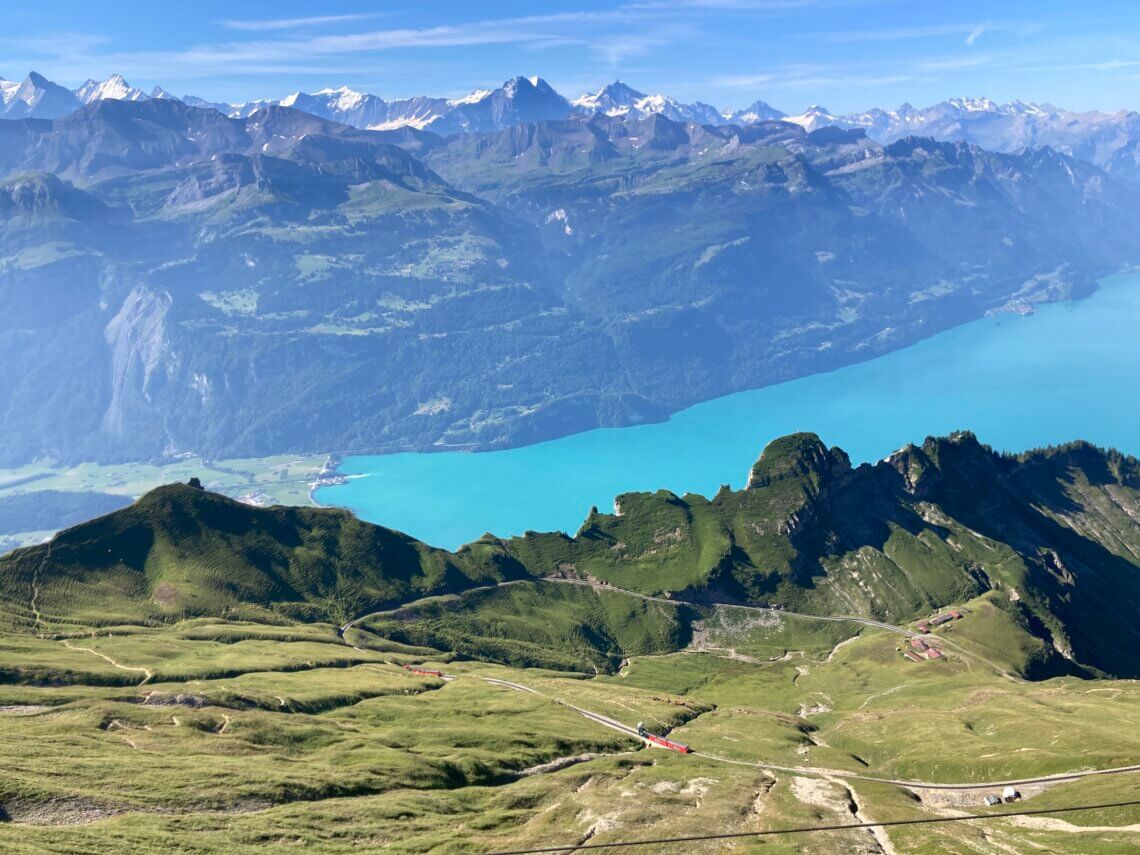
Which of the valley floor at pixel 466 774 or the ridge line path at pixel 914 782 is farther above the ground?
the valley floor at pixel 466 774

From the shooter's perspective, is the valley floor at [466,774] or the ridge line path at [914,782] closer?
the valley floor at [466,774]

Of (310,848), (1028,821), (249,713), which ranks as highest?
(249,713)

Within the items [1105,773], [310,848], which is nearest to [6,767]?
[310,848]

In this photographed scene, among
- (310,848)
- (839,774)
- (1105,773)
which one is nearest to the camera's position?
(310,848)

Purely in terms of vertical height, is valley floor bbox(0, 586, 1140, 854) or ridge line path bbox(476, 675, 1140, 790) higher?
valley floor bbox(0, 586, 1140, 854)

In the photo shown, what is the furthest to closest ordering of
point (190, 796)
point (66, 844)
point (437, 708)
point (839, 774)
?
point (437, 708), point (839, 774), point (190, 796), point (66, 844)

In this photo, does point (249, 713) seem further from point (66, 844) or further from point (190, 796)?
point (66, 844)

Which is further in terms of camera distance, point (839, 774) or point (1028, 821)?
point (839, 774)

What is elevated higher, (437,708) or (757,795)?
(437,708)

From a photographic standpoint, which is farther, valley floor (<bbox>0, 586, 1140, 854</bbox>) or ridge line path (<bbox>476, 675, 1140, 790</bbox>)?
ridge line path (<bbox>476, 675, 1140, 790</bbox>)

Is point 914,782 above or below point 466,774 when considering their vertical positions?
below

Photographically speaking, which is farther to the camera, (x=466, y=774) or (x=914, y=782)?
(x=914, y=782)
